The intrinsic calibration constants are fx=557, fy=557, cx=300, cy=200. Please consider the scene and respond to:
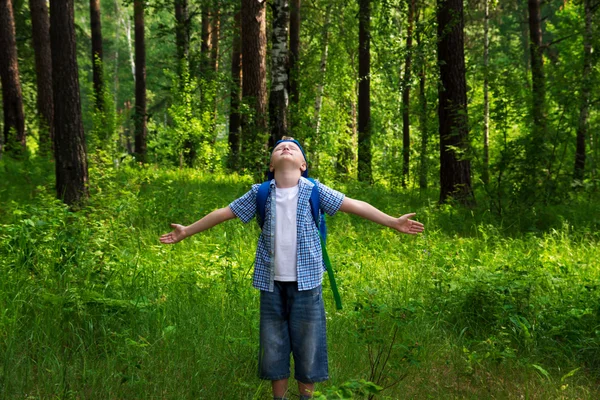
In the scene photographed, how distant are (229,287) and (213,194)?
5291mm

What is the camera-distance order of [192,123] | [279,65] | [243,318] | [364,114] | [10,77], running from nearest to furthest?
[243,318]
[279,65]
[192,123]
[10,77]
[364,114]

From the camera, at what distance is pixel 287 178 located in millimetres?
3566

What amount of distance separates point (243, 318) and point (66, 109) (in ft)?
16.7

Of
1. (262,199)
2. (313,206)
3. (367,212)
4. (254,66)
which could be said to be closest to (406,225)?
(367,212)

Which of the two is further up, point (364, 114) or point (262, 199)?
point (364, 114)

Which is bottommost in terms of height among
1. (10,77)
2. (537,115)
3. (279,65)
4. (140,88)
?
(537,115)

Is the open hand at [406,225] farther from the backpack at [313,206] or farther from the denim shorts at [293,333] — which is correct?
the denim shorts at [293,333]

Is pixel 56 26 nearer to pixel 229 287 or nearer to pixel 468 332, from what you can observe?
pixel 229 287

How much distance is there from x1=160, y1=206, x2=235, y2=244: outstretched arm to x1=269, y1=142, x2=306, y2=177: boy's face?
434 mm

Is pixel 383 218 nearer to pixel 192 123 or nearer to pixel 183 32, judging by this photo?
pixel 192 123

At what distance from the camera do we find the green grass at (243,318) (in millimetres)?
3801

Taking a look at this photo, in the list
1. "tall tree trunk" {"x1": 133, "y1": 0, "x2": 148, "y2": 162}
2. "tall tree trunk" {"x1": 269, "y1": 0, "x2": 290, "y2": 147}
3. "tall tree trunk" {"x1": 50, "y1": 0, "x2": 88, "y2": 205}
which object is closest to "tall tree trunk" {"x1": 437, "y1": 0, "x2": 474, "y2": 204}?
"tall tree trunk" {"x1": 269, "y1": 0, "x2": 290, "y2": 147}

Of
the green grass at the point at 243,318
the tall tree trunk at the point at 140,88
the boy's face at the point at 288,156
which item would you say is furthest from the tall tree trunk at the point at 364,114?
the boy's face at the point at 288,156

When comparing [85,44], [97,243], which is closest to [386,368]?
[97,243]
